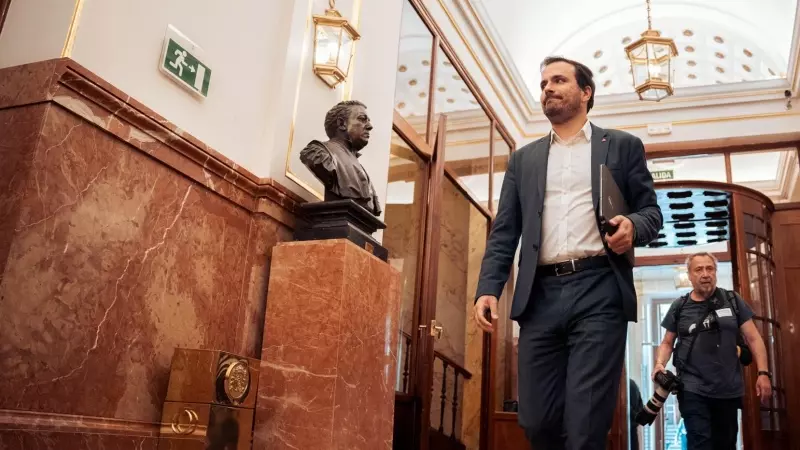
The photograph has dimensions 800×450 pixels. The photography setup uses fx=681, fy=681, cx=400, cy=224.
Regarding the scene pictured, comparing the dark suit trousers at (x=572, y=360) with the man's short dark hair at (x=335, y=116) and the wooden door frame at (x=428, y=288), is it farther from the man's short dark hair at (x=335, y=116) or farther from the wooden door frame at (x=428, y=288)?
the wooden door frame at (x=428, y=288)

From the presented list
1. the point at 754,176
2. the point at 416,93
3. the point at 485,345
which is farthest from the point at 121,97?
the point at 754,176

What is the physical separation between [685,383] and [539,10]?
4238mm

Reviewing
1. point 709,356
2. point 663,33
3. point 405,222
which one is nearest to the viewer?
point 709,356

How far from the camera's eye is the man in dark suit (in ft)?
6.23

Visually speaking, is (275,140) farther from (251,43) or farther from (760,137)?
(760,137)

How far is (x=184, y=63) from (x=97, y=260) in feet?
2.80

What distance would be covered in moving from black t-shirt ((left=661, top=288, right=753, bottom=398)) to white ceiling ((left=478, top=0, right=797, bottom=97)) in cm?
330

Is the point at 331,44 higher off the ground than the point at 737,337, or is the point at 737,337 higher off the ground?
the point at 331,44

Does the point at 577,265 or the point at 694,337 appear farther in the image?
the point at 694,337

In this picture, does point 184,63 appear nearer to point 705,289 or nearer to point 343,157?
point 343,157

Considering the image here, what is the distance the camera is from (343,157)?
2.92m

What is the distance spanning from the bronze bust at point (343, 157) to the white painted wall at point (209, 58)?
0.23 metres

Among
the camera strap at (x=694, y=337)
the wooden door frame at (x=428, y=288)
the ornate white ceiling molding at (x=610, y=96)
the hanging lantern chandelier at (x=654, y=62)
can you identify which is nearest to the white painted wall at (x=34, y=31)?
the wooden door frame at (x=428, y=288)

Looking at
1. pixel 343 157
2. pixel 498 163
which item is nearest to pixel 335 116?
pixel 343 157
